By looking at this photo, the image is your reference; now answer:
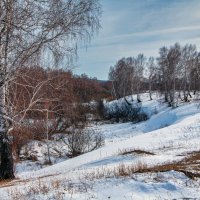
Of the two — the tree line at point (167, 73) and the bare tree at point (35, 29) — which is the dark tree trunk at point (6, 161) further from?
the tree line at point (167, 73)

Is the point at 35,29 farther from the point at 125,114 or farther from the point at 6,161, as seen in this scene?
the point at 125,114

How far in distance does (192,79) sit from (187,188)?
217 feet

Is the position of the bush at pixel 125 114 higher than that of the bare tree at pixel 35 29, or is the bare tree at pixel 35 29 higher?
the bare tree at pixel 35 29

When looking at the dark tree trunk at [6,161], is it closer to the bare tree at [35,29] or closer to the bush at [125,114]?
the bare tree at [35,29]

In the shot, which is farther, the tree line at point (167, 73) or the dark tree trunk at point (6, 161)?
the tree line at point (167, 73)

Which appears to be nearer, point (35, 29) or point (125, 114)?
point (35, 29)

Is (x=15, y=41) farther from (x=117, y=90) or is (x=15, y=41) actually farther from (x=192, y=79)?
(x=117, y=90)

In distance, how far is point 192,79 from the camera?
2830 inches

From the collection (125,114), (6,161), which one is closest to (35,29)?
(6,161)

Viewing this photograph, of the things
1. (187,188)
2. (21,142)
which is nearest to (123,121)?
(21,142)

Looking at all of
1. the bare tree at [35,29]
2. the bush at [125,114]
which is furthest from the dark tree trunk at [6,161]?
the bush at [125,114]

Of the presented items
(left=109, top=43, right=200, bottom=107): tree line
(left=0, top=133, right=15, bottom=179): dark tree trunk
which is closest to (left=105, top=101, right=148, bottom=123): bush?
(left=109, top=43, right=200, bottom=107): tree line

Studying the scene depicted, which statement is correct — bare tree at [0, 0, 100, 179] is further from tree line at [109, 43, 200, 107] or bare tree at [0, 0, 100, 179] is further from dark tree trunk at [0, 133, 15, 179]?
tree line at [109, 43, 200, 107]

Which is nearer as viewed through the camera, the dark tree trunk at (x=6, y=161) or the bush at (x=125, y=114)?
the dark tree trunk at (x=6, y=161)
